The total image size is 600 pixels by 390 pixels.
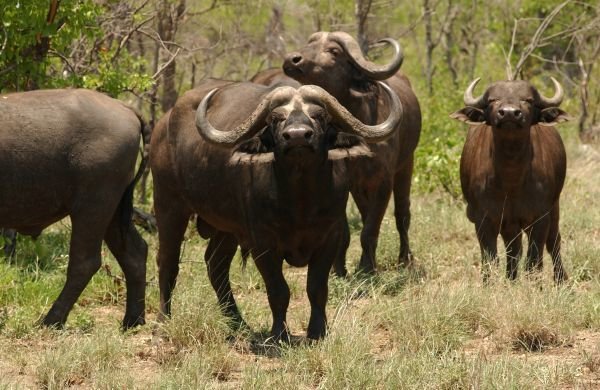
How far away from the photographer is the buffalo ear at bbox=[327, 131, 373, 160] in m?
6.79

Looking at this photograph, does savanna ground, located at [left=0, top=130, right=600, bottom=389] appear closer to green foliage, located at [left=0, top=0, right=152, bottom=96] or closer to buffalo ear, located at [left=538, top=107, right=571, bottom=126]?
buffalo ear, located at [left=538, top=107, right=571, bottom=126]

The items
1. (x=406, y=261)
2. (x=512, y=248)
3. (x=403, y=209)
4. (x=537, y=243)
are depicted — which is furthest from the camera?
(x=403, y=209)

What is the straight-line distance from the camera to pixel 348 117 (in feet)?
22.8

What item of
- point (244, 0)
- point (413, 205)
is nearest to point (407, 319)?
point (413, 205)

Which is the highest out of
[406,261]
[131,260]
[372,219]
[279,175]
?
[279,175]

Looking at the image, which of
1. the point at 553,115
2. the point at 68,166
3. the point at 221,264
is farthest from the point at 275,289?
the point at 553,115

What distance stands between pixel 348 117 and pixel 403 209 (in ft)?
13.6

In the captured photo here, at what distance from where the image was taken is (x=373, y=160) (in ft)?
32.2

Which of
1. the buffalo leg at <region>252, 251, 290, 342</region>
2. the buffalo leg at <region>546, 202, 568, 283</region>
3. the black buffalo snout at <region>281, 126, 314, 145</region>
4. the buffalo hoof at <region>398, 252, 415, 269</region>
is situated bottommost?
the buffalo hoof at <region>398, 252, 415, 269</region>

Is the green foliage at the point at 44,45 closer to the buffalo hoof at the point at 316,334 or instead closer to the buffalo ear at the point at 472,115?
the buffalo ear at the point at 472,115

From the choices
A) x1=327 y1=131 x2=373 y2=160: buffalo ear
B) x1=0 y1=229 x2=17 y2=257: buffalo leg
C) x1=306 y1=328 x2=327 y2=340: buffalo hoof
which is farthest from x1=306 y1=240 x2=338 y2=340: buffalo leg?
x1=0 y1=229 x2=17 y2=257: buffalo leg

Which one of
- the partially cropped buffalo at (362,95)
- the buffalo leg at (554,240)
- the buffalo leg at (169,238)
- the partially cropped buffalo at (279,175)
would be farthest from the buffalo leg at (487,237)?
the buffalo leg at (169,238)

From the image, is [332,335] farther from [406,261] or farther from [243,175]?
[406,261]

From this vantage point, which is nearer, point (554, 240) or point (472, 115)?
point (472, 115)
